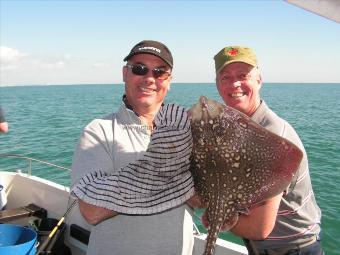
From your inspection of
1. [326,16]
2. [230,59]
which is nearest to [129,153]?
[230,59]

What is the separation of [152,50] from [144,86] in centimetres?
32

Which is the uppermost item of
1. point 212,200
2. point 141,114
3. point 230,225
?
point 141,114

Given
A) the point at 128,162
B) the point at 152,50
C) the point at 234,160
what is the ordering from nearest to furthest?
the point at 234,160 → the point at 128,162 → the point at 152,50

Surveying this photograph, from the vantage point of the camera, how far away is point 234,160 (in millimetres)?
2266

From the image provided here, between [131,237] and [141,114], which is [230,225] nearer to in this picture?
[131,237]

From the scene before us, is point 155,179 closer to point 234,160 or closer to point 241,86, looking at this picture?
point 234,160

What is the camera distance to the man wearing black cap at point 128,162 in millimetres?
2492

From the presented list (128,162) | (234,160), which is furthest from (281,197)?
(128,162)

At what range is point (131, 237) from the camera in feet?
8.43

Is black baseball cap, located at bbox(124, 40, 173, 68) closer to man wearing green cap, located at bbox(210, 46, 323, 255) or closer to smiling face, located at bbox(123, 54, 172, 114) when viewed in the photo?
smiling face, located at bbox(123, 54, 172, 114)

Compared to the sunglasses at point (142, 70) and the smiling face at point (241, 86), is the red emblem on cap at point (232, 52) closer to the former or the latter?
the smiling face at point (241, 86)

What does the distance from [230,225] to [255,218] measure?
0.21 metres

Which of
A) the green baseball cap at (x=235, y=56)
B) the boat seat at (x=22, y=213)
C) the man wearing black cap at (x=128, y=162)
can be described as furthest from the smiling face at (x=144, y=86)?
the boat seat at (x=22, y=213)

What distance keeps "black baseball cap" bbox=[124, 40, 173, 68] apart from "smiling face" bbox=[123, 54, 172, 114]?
5 cm
